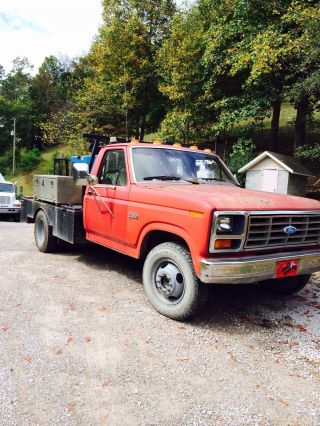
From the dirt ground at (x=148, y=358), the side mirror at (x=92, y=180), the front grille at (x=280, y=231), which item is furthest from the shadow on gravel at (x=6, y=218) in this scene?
the front grille at (x=280, y=231)

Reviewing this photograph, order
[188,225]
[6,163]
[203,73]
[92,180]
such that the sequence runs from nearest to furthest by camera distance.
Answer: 1. [188,225]
2. [92,180]
3. [203,73]
4. [6,163]

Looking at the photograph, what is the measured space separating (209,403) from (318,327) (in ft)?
7.14

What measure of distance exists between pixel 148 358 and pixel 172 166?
2767 millimetres

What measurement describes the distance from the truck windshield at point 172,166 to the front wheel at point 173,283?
1.17 metres

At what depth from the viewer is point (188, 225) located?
3.92 m

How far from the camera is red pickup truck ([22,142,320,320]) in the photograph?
377 cm

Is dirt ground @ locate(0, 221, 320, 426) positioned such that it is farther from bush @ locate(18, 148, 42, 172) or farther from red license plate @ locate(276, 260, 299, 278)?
bush @ locate(18, 148, 42, 172)

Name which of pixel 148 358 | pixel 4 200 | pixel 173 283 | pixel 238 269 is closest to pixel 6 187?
pixel 4 200

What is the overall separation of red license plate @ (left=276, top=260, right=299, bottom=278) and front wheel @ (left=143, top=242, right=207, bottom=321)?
0.85 meters

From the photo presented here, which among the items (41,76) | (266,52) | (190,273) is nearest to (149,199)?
(190,273)

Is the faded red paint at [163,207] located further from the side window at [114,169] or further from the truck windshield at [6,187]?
the truck windshield at [6,187]

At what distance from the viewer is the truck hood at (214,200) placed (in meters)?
3.78

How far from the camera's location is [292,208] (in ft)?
13.9

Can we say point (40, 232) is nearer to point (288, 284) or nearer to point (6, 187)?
point (288, 284)
